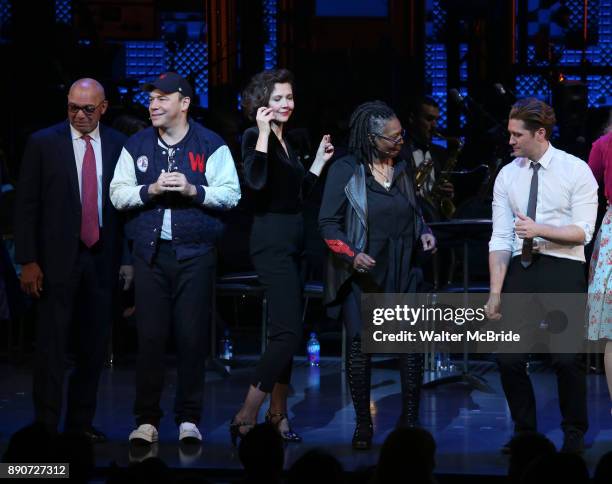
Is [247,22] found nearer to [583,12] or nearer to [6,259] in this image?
[583,12]

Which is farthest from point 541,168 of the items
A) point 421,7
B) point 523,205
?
point 421,7

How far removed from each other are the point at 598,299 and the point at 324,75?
7.96 m

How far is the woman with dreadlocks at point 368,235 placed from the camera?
221 inches

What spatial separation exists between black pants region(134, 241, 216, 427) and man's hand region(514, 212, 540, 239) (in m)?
1.41

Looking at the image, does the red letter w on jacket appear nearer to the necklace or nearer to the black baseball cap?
the black baseball cap

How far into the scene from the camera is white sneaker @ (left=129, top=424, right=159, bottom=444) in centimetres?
555

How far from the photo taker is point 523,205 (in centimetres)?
546

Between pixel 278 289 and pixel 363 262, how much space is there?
0.42 meters

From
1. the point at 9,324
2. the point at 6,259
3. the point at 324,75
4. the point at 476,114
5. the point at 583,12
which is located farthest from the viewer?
the point at 583,12

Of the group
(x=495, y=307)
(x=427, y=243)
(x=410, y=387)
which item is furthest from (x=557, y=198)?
(x=410, y=387)

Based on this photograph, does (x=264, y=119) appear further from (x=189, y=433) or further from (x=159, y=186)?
(x=189, y=433)

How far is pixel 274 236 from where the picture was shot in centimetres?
562
